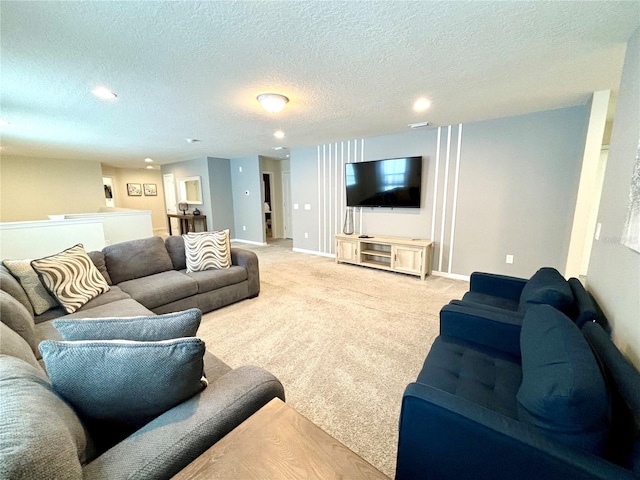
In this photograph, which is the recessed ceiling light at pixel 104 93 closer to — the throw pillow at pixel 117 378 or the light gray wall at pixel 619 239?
the throw pillow at pixel 117 378

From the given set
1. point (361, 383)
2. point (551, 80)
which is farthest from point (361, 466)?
point (551, 80)

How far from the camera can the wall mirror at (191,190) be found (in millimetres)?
7255

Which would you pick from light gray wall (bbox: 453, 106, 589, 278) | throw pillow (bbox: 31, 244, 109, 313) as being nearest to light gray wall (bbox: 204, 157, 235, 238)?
throw pillow (bbox: 31, 244, 109, 313)

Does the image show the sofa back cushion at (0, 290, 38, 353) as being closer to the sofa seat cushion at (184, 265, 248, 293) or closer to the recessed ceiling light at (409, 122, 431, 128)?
the sofa seat cushion at (184, 265, 248, 293)

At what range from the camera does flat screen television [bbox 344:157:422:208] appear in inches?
166

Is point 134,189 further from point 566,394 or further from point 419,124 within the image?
point 566,394

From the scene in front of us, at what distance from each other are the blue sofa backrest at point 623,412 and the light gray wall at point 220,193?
7072 millimetres

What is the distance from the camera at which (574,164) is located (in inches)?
121

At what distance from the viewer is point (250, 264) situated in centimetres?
330

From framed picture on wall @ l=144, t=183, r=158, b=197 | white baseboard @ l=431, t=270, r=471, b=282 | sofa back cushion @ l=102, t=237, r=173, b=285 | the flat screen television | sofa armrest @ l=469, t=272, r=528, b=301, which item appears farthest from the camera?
framed picture on wall @ l=144, t=183, r=158, b=197

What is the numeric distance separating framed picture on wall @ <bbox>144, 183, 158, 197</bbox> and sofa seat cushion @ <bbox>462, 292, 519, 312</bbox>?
424 inches

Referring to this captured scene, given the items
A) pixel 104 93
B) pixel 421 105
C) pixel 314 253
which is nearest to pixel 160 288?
pixel 104 93

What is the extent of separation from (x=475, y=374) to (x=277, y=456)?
1.11 metres

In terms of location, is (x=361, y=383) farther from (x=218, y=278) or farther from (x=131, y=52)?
(x=131, y=52)
